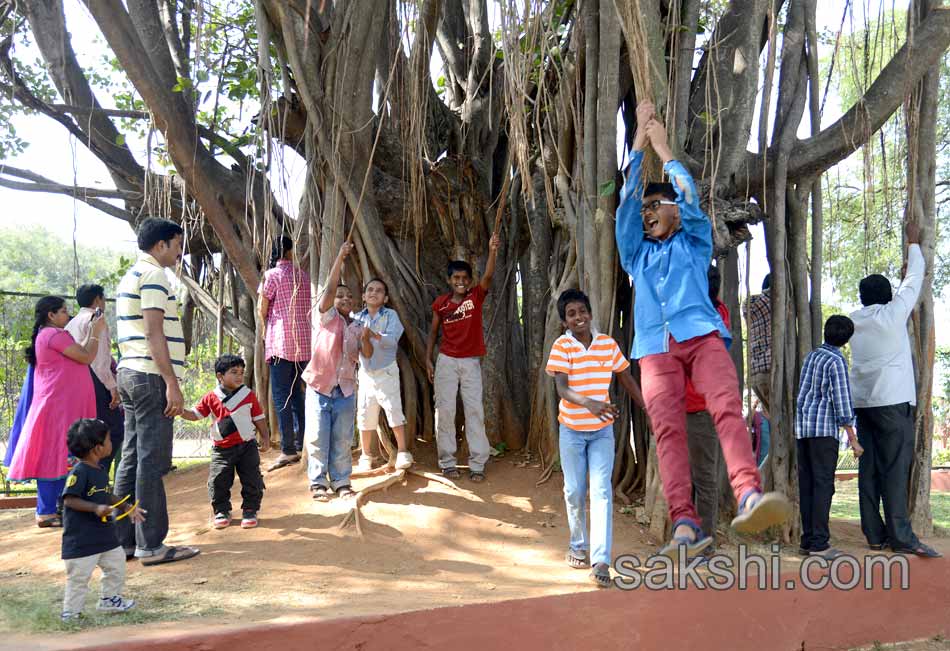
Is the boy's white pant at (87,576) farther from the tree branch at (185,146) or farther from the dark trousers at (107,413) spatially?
the tree branch at (185,146)

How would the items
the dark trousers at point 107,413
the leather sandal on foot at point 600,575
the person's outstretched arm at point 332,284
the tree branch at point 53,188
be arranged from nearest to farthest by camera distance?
the leather sandal on foot at point 600,575 → the person's outstretched arm at point 332,284 → the dark trousers at point 107,413 → the tree branch at point 53,188

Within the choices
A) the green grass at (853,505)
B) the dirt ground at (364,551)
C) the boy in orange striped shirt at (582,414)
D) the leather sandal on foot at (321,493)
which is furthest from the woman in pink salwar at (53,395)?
the green grass at (853,505)

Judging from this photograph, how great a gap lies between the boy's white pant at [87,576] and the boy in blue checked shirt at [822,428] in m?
3.37

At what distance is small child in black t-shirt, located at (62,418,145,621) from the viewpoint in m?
3.02

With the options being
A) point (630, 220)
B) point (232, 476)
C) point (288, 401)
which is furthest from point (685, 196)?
point (288, 401)

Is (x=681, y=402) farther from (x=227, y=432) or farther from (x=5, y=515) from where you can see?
(x=5, y=515)

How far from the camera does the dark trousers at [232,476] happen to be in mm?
4254

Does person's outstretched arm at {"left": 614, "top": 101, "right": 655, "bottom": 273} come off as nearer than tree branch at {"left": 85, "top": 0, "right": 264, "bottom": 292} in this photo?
Yes

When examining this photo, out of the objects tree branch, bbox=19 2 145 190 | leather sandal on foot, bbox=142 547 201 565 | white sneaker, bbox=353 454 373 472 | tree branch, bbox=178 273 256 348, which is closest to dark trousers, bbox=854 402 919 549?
white sneaker, bbox=353 454 373 472

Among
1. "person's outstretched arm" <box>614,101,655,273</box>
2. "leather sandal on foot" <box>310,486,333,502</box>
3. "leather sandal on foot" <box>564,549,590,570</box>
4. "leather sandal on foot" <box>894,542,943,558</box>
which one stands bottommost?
"leather sandal on foot" <box>894,542,943,558</box>

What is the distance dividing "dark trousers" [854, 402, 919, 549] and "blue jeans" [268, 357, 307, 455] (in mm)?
3557

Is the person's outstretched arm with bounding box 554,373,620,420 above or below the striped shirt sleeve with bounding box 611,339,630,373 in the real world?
below

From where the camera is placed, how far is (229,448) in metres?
4.28

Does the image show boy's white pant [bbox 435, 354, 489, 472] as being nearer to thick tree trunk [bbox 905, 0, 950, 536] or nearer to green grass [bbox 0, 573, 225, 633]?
green grass [bbox 0, 573, 225, 633]
